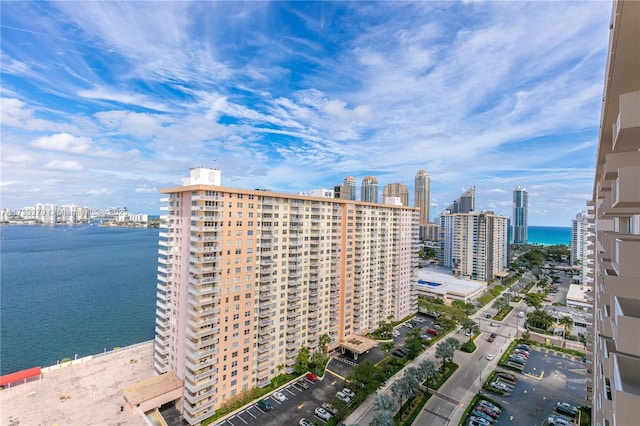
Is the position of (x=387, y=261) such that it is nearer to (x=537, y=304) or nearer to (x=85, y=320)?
(x=537, y=304)

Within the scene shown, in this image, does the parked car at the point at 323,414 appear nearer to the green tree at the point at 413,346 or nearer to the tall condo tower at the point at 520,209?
the green tree at the point at 413,346

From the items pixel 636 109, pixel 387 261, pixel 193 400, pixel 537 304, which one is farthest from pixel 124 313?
pixel 537 304

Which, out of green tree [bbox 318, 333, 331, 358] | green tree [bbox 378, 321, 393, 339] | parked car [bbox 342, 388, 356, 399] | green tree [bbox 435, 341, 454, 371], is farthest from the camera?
green tree [bbox 378, 321, 393, 339]

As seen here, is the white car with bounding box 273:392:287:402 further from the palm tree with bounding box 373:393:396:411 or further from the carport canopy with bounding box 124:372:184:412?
the palm tree with bounding box 373:393:396:411

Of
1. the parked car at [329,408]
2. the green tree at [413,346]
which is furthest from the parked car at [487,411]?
the parked car at [329,408]

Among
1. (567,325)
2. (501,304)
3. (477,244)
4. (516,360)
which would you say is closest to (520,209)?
(477,244)

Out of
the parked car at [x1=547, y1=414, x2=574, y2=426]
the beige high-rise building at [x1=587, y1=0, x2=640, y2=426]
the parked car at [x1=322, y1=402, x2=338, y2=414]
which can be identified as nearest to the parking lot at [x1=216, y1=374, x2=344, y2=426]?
the parked car at [x1=322, y1=402, x2=338, y2=414]

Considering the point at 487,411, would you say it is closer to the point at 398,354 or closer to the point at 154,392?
the point at 398,354
